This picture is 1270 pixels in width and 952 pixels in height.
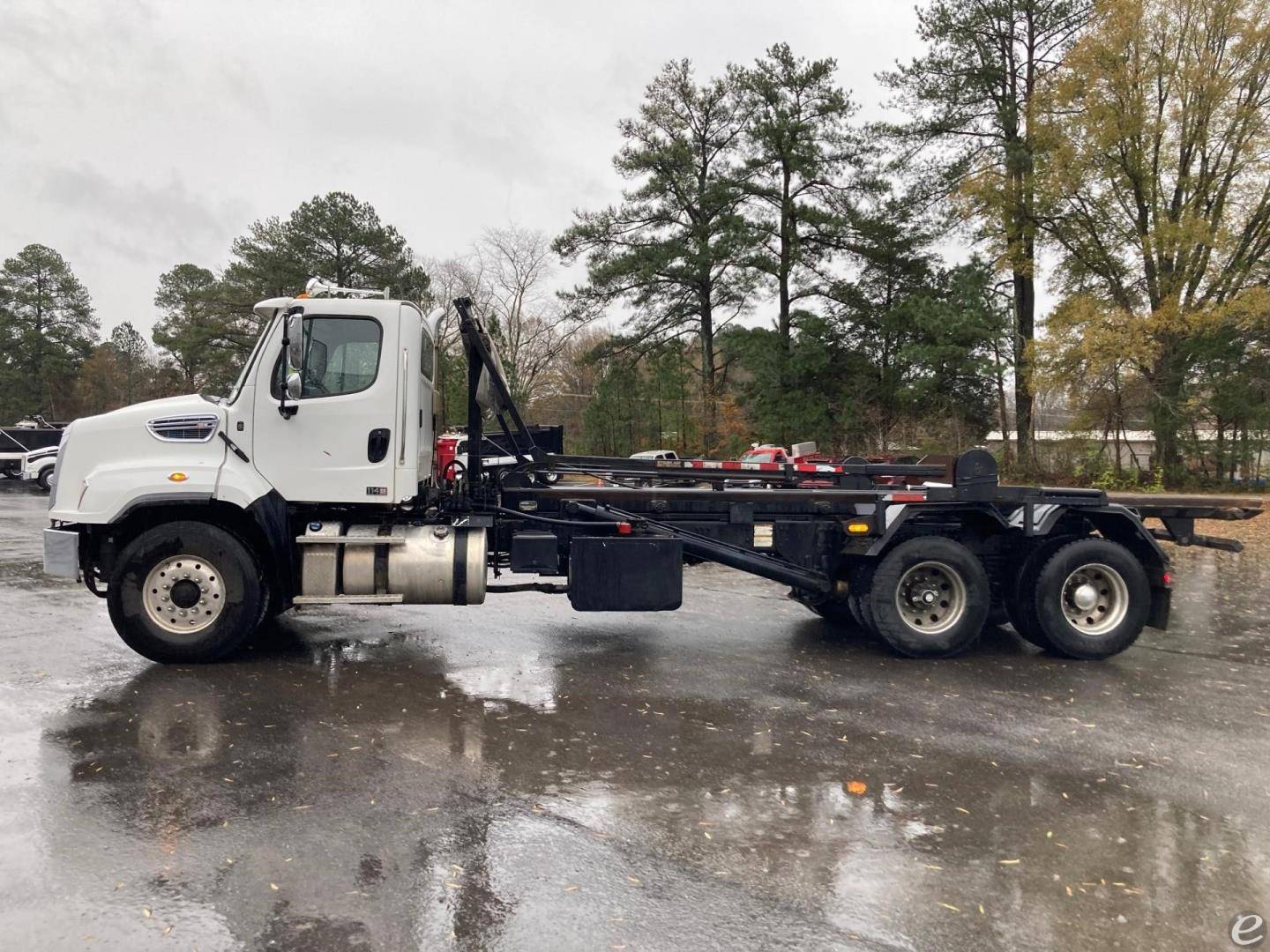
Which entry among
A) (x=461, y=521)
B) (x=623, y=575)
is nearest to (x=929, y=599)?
(x=623, y=575)

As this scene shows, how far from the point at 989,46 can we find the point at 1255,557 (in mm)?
22248

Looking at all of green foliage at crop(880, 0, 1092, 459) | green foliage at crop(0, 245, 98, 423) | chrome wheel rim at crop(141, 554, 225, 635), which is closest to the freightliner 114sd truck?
chrome wheel rim at crop(141, 554, 225, 635)

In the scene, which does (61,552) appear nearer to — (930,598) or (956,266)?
(930,598)

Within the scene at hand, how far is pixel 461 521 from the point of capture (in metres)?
7.52

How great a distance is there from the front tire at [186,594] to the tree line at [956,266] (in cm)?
1059

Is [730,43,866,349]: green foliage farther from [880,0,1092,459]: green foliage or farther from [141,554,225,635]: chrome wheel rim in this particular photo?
[141,554,225,635]: chrome wheel rim

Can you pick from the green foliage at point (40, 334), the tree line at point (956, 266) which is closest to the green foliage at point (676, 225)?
the tree line at point (956, 266)

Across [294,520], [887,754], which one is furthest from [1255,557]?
[294,520]

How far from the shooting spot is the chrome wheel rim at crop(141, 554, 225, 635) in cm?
665

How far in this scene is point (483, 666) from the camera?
22.9ft

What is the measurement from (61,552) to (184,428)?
1.29 m

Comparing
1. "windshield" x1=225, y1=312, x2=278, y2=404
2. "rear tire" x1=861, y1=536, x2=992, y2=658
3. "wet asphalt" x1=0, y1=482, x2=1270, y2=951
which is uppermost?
"windshield" x1=225, y1=312, x2=278, y2=404

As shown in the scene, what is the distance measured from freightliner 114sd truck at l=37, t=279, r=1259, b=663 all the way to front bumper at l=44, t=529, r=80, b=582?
2 cm

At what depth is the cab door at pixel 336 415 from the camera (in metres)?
6.93
